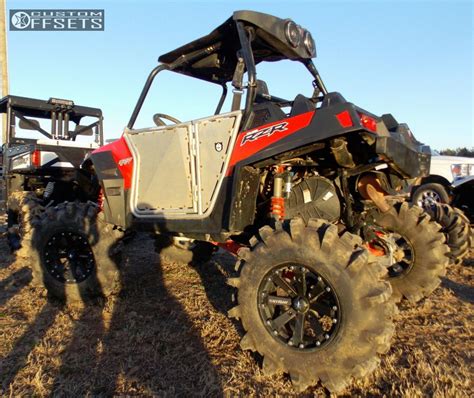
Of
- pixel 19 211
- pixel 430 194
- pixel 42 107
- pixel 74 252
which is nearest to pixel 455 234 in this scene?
pixel 74 252

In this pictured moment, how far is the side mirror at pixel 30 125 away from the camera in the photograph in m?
8.23

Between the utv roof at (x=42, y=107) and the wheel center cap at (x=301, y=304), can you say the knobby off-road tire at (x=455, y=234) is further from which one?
the utv roof at (x=42, y=107)

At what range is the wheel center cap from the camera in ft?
9.32

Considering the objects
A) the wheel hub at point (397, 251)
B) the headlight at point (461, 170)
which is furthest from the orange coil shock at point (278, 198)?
the headlight at point (461, 170)

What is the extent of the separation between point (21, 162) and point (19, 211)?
100cm

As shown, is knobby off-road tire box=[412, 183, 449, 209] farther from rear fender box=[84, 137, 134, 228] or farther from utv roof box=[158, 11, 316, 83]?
rear fender box=[84, 137, 134, 228]

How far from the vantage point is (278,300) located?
2.94 m

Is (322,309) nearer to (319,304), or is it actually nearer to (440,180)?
(319,304)

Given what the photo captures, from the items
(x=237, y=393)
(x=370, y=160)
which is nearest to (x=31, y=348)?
(x=237, y=393)

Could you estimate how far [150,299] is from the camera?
178 inches

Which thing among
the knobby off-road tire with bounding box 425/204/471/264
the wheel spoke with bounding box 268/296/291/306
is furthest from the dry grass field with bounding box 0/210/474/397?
the knobby off-road tire with bounding box 425/204/471/264

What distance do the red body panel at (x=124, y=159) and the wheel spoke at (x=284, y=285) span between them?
1884mm

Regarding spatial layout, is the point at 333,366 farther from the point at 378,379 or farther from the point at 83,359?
the point at 83,359

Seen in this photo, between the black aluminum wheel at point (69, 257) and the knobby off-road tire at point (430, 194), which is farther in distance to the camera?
the knobby off-road tire at point (430, 194)
